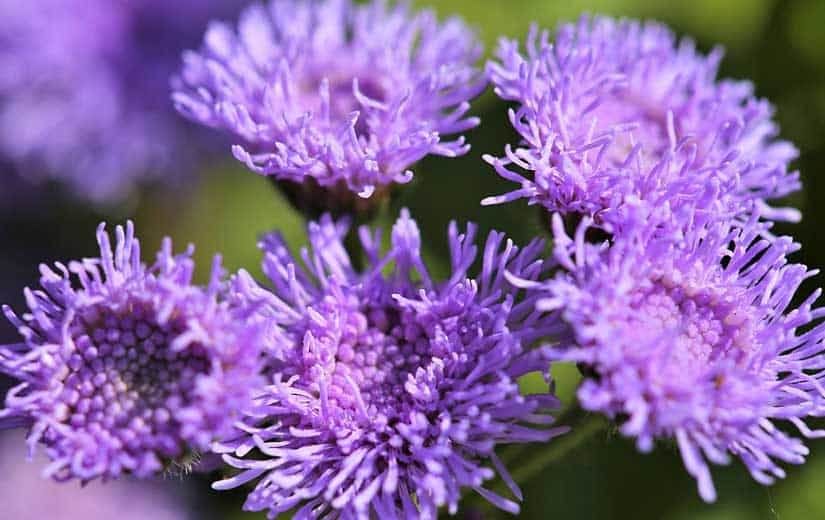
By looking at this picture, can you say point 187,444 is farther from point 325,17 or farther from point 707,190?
point 325,17

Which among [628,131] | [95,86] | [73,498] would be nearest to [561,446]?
[628,131]

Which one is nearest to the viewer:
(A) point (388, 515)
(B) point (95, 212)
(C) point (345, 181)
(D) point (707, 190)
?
(A) point (388, 515)

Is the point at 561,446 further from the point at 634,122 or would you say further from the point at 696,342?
the point at 634,122

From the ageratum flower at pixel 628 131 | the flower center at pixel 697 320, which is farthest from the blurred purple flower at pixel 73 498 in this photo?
the flower center at pixel 697 320

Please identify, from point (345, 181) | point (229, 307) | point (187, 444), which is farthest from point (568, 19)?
point (187, 444)

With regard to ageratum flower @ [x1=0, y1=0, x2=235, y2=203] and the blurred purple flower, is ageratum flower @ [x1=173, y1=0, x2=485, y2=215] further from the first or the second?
the blurred purple flower

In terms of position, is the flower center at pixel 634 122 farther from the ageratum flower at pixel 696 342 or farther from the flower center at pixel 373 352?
the flower center at pixel 373 352

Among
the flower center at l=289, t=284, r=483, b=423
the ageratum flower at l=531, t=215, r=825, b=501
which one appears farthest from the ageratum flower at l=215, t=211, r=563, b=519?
the ageratum flower at l=531, t=215, r=825, b=501
